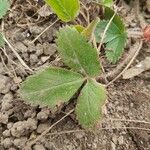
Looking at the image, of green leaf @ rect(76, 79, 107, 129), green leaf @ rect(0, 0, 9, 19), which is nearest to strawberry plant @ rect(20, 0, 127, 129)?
green leaf @ rect(76, 79, 107, 129)

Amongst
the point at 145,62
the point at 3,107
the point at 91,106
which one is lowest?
the point at 145,62

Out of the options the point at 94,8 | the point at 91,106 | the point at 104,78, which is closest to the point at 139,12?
the point at 94,8

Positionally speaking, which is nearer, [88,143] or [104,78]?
[88,143]

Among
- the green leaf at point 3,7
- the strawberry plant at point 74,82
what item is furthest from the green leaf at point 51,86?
the green leaf at point 3,7

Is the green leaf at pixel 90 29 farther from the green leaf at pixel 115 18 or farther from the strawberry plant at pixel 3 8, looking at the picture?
the strawberry plant at pixel 3 8

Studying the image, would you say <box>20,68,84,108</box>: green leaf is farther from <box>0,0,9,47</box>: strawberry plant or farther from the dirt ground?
<box>0,0,9,47</box>: strawberry plant

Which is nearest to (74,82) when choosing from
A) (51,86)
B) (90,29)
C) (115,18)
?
(51,86)

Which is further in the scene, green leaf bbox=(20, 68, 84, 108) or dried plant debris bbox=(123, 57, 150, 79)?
dried plant debris bbox=(123, 57, 150, 79)

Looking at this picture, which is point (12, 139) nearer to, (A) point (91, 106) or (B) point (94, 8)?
(A) point (91, 106)
